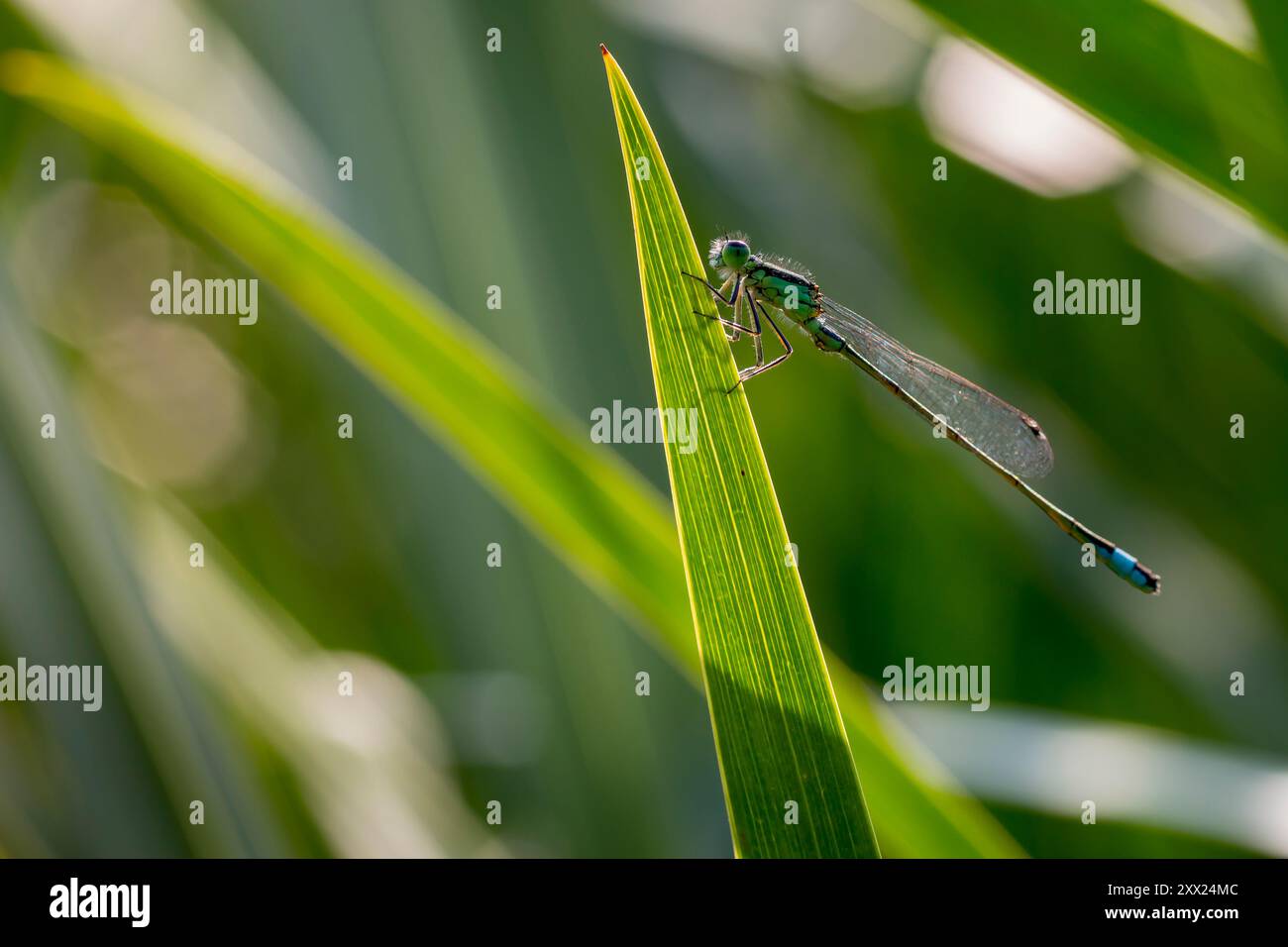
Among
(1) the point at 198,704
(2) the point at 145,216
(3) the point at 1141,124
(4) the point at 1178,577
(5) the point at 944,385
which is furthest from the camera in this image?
(2) the point at 145,216

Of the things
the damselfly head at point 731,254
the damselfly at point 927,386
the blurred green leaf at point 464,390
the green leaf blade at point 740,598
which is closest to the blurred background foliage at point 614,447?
the damselfly at point 927,386

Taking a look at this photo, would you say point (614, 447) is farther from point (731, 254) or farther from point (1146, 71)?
point (1146, 71)

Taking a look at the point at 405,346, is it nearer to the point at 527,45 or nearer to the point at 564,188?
the point at 564,188

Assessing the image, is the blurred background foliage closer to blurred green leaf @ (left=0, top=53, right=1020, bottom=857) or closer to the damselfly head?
the damselfly head

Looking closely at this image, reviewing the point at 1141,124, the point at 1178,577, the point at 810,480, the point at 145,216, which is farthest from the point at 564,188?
the point at 1178,577

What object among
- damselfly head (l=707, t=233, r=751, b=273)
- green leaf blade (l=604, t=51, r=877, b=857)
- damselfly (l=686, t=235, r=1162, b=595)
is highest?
damselfly head (l=707, t=233, r=751, b=273)

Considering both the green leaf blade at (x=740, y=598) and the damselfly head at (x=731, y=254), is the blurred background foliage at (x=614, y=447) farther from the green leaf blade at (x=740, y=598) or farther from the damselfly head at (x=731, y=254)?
the green leaf blade at (x=740, y=598)

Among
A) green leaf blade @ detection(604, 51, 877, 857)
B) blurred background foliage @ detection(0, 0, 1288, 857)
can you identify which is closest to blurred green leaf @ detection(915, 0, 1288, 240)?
green leaf blade @ detection(604, 51, 877, 857)
